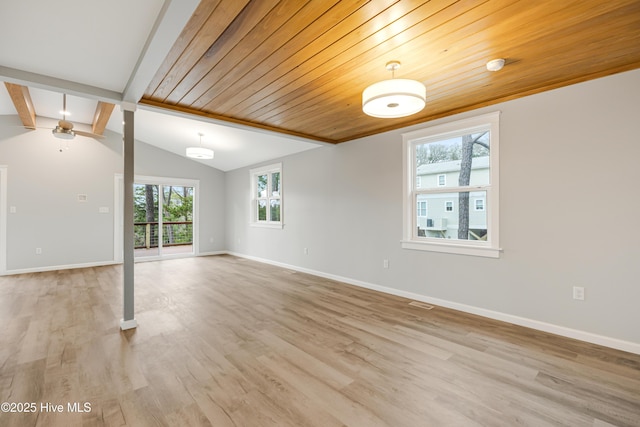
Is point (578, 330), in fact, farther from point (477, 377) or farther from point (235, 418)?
point (235, 418)

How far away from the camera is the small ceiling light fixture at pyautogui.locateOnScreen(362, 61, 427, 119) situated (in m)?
2.09

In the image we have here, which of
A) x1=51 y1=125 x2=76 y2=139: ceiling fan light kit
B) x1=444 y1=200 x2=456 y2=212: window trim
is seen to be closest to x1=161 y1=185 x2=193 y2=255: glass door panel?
x1=51 y1=125 x2=76 y2=139: ceiling fan light kit

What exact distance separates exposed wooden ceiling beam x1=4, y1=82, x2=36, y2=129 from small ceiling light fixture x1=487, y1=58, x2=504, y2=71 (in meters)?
5.47

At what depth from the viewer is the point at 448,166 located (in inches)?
141

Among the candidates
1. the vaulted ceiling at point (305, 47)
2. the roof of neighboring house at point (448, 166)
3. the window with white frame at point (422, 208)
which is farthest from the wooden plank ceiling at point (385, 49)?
the window with white frame at point (422, 208)

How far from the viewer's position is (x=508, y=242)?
3045mm

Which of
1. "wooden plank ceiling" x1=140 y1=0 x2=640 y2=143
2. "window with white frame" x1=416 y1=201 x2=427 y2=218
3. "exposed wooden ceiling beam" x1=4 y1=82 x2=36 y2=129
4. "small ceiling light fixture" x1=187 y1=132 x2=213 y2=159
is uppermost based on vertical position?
"exposed wooden ceiling beam" x1=4 y1=82 x2=36 y2=129

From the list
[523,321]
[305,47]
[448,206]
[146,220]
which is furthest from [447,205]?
[146,220]

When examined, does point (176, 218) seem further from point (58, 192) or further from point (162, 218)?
point (58, 192)

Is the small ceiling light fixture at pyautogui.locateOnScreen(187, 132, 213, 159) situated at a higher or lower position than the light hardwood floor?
higher

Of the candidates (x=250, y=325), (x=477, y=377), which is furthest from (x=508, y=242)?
(x=250, y=325)

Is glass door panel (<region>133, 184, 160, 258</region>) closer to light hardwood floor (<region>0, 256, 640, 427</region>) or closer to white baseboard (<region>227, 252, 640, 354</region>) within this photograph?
light hardwood floor (<region>0, 256, 640, 427</region>)

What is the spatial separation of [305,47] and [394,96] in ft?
2.54

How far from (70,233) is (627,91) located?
28.6 feet
